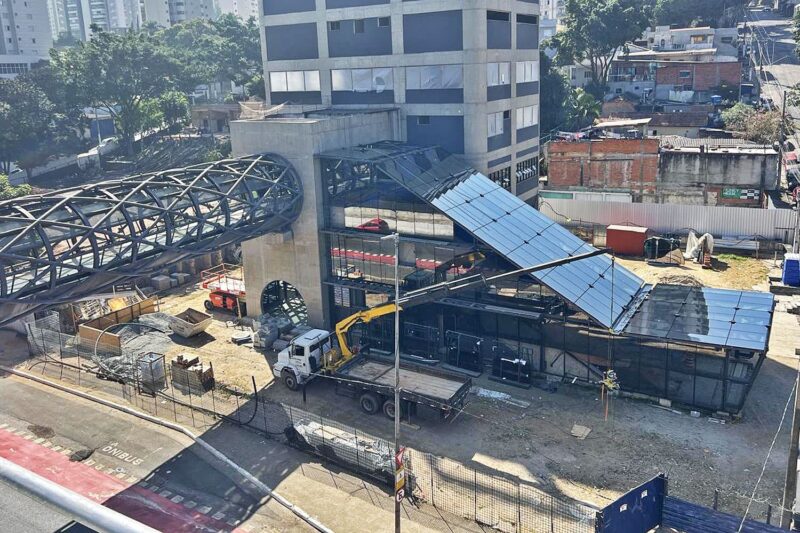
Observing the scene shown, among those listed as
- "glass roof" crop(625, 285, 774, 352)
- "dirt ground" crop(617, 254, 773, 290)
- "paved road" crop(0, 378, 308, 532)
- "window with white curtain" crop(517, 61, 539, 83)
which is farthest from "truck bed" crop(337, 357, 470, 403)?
"window with white curtain" crop(517, 61, 539, 83)

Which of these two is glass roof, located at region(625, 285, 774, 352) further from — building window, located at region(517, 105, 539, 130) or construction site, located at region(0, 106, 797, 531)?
building window, located at region(517, 105, 539, 130)

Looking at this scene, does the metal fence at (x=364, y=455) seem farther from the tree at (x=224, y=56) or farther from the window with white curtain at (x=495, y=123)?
the tree at (x=224, y=56)

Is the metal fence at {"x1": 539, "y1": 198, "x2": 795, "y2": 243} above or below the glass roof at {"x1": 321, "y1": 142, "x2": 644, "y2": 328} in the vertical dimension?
below

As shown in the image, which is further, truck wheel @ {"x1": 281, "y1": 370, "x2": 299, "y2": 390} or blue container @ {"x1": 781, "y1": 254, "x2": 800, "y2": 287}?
blue container @ {"x1": 781, "y1": 254, "x2": 800, "y2": 287}

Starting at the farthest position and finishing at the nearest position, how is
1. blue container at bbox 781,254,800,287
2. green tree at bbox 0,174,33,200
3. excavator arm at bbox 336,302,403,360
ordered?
green tree at bbox 0,174,33,200 → blue container at bbox 781,254,800,287 → excavator arm at bbox 336,302,403,360

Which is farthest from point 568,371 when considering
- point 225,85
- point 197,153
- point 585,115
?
point 225,85
